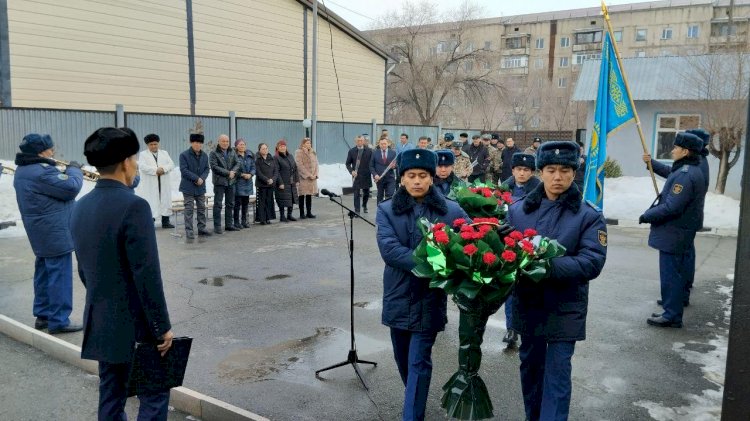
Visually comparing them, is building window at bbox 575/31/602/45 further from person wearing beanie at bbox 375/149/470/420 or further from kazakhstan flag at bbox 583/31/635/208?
person wearing beanie at bbox 375/149/470/420

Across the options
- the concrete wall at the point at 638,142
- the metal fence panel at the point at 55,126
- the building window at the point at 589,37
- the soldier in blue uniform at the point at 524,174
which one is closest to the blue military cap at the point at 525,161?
the soldier in blue uniform at the point at 524,174

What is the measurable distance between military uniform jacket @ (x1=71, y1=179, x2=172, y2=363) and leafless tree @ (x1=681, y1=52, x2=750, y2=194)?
56.3 ft

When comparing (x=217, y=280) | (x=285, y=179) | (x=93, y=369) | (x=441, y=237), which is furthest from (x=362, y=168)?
(x=441, y=237)

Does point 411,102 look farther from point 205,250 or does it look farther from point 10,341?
point 10,341

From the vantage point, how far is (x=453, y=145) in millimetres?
14461

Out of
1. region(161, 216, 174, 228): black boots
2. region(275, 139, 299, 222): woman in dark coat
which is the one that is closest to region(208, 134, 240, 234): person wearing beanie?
region(161, 216, 174, 228): black boots

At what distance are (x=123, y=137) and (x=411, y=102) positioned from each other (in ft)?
140

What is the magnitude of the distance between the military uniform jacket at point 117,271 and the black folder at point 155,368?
99 millimetres

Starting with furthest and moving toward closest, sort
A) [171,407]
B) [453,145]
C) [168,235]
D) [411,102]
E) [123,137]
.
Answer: [411,102], [453,145], [168,235], [171,407], [123,137]

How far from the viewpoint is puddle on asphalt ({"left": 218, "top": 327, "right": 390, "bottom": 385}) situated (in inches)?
207

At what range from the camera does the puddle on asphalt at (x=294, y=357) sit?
5258mm

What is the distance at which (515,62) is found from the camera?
76250 mm

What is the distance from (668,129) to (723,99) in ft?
11.3

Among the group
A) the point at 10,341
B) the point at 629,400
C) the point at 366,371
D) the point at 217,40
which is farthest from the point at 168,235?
the point at 217,40
